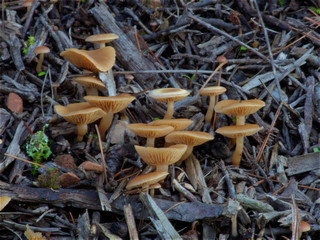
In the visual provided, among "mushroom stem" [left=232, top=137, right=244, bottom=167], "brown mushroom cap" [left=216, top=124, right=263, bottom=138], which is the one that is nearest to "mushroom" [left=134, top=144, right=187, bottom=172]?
"brown mushroom cap" [left=216, top=124, right=263, bottom=138]

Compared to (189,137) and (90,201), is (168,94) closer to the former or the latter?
(189,137)

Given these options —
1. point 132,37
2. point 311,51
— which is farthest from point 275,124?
point 132,37

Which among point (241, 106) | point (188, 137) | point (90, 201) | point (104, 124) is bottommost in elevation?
point (90, 201)

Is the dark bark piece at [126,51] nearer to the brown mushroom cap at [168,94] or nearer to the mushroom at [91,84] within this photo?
the mushroom at [91,84]

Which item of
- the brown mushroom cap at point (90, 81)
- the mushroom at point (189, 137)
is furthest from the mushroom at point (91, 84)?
the mushroom at point (189, 137)

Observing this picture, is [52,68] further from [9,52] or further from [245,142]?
[245,142]

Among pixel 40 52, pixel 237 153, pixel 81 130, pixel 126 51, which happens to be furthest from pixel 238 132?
pixel 40 52
